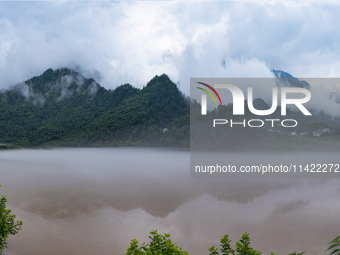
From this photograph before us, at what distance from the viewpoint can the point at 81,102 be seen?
6119cm

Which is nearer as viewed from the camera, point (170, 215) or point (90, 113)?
point (170, 215)

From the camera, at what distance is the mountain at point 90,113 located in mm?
51219

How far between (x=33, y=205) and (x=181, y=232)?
5.48m

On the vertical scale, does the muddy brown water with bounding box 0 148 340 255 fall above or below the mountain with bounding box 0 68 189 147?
below

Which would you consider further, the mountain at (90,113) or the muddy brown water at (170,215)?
the mountain at (90,113)

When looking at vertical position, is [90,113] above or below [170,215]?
above

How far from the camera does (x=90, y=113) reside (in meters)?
57.8

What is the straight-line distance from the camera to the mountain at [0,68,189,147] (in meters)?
51.2

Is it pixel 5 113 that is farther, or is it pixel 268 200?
pixel 5 113

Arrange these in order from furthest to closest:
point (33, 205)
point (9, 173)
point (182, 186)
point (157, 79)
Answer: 1. point (157, 79)
2. point (9, 173)
3. point (182, 186)
4. point (33, 205)

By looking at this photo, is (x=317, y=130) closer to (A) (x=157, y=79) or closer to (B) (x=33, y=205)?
(A) (x=157, y=79)

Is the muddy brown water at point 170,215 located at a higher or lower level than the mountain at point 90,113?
lower

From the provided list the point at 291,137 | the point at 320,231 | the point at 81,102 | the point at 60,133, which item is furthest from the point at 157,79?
the point at 320,231

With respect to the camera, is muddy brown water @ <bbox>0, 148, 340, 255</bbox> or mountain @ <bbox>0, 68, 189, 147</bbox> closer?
muddy brown water @ <bbox>0, 148, 340, 255</bbox>
